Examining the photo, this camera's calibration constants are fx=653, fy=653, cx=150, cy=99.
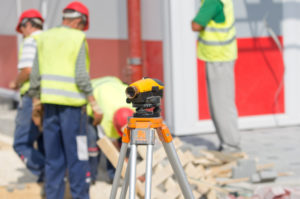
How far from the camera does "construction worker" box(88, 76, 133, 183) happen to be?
5133mm

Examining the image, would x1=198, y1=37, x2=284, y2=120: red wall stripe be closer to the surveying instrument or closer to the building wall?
the building wall

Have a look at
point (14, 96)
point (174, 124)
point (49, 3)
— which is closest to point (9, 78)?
point (14, 96)

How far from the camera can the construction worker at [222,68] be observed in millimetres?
6133

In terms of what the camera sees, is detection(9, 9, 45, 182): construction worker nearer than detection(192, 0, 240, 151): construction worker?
Yes

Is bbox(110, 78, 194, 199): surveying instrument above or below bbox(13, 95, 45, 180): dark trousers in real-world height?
above

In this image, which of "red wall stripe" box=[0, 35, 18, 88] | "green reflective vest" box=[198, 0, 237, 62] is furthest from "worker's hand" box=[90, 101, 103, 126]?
"red wall stripe" box=[0, 35, 18, 88]

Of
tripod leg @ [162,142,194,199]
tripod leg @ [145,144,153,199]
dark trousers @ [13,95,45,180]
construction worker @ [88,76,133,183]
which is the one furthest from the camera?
dark trousers @ [13,95,45,180]

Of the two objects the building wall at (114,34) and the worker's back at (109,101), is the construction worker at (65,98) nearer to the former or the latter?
the worker's back at (109,101)

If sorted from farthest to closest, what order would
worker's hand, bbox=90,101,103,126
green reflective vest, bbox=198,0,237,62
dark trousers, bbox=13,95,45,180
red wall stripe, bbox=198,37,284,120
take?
red wall stripe, bbox=198,37,284,120, green reflective vest, bbox=198,0,237,62, dark trousers, bbox=13,95,45,180, worker's hand, bbox=90,101,103,126

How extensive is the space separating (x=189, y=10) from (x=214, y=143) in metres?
1.55

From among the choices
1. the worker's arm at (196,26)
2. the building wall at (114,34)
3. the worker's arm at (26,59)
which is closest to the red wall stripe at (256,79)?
the building wall at (114,34)

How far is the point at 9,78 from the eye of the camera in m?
12.4

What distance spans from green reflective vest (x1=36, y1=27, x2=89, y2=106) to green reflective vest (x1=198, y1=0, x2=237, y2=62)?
5.83ft

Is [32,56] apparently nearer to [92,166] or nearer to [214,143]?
[92,166]
